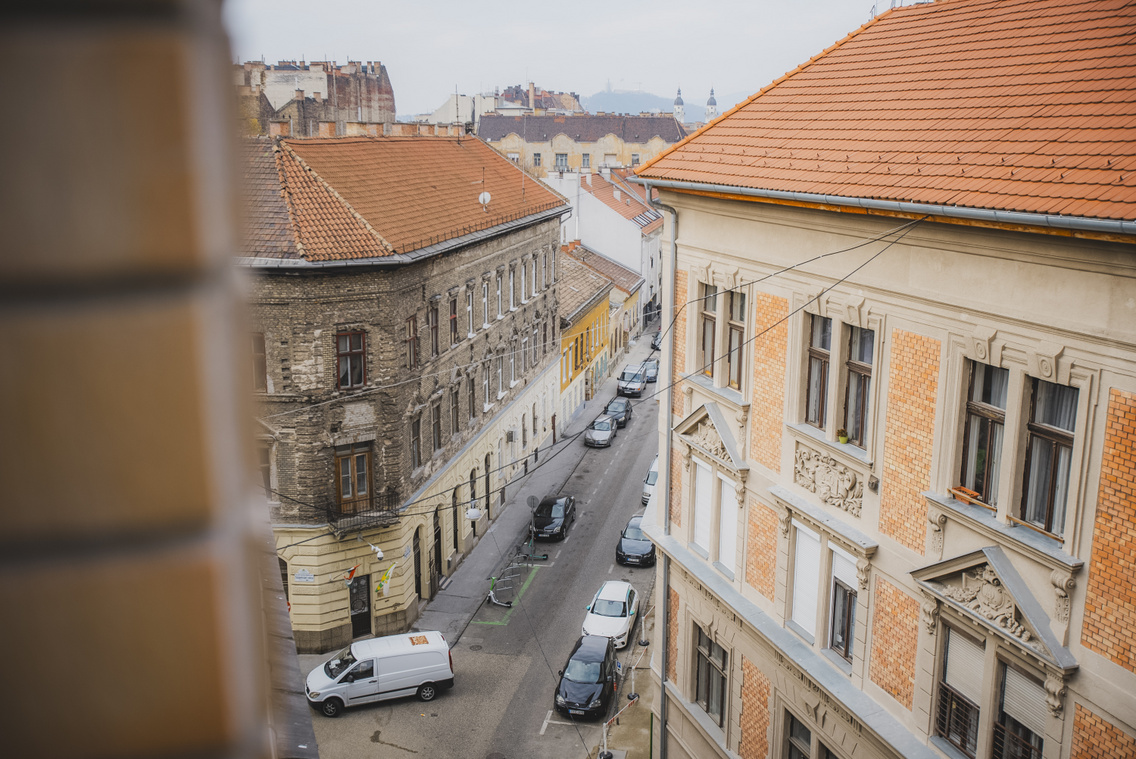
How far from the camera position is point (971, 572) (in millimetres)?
10516

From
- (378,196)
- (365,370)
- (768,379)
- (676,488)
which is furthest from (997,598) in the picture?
(378,196)

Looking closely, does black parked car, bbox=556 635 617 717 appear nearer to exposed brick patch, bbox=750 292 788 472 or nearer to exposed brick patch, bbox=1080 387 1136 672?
exposed brick patch, bbox=750 292 788 472

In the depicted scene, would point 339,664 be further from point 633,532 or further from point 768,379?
point 768,379

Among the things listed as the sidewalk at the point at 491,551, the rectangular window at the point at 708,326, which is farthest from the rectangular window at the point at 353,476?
the rectangular window at the point at 708,326

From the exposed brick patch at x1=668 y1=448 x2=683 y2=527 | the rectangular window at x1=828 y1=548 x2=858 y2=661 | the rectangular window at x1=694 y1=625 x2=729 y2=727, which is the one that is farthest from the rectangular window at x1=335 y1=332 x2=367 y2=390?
the rectangular window at x1=828 y1=548 x2=858 y2=661

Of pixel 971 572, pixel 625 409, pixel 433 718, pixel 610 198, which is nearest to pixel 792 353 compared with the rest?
pixel 971 572

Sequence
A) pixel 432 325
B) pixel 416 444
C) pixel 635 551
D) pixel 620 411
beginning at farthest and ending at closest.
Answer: pixel 620 411 < pixel 635 551 < pixel 432 325 < pixel 416 444

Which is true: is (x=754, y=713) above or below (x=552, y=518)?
above

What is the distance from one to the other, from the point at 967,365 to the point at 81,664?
10.8 meters

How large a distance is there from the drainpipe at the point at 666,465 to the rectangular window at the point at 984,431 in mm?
6737

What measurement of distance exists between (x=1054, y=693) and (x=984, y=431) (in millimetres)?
2776

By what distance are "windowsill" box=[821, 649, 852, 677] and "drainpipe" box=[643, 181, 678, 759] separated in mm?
4803

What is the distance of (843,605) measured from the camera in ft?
43.5

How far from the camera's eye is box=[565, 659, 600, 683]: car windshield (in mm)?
23312
